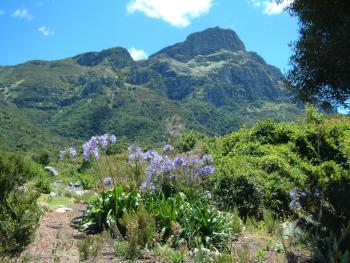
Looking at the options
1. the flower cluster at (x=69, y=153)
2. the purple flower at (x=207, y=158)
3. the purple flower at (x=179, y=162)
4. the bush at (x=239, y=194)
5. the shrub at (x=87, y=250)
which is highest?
the flower cluster at (x=69, y=153)

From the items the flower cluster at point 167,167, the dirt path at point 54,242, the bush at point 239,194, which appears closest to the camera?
the dirt path at point 54,242

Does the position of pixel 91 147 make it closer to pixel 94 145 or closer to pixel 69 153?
pixel 94 145

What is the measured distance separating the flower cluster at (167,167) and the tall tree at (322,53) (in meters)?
2.75

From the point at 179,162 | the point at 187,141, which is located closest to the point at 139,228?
the point at 179,162

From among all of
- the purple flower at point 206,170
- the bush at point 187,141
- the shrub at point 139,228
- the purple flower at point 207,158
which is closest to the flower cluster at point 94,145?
the shrub at point 139,228

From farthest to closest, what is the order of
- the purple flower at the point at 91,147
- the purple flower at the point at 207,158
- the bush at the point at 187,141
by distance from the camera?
the bush at the point at 187,141 → the purple flower at the point at 207,158 → the purple flower at the point at 91,147

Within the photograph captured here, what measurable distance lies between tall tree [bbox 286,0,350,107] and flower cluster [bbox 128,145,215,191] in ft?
9.04

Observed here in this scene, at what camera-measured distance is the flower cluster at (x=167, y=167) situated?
30.2ft

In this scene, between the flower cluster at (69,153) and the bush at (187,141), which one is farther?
the bush at (187,141)

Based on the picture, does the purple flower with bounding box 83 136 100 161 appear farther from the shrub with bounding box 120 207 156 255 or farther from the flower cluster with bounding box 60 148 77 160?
the shrub with bounding box 120 207 156 255

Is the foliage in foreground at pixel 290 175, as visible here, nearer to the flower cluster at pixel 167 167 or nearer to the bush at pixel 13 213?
the flower cluster at pixel 167 167

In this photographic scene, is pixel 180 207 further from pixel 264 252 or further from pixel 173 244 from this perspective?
pixel 264 252

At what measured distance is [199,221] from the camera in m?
7.96

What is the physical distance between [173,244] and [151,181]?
206cm
